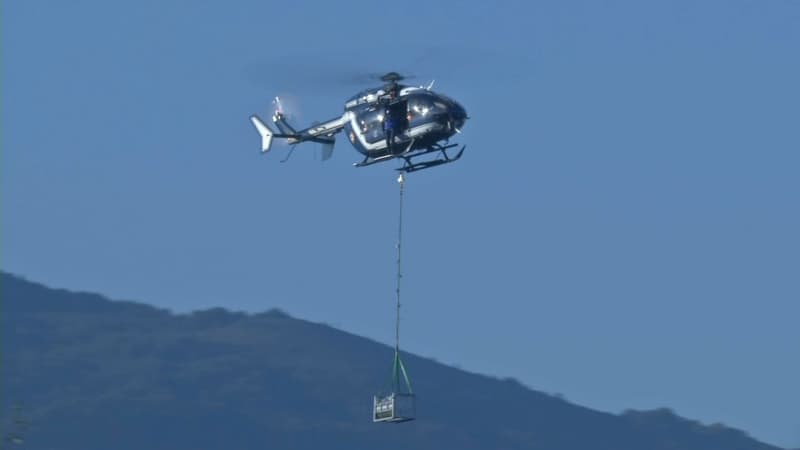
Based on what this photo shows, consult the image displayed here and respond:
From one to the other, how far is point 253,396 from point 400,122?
126 metres

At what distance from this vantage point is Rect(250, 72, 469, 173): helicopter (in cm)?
4562

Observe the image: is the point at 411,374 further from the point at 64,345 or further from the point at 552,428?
the point at 64,345

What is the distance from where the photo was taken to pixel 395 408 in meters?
43.0

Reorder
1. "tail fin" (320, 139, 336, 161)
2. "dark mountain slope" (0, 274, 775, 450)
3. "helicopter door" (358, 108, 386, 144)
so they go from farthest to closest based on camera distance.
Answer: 1. "dark mountain slope" (0, 274, 775, 450)
2. "tail fin" (320, 139, 336, 161)
3. "helicopter door" (358, 108, 386, 144)

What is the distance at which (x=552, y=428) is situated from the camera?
7136 inches

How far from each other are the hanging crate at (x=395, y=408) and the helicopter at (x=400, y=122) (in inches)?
216

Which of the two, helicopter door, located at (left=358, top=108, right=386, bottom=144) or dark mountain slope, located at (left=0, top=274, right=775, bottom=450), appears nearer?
helicopter door, located at (left=358, top=108, right=386, bottom=144)

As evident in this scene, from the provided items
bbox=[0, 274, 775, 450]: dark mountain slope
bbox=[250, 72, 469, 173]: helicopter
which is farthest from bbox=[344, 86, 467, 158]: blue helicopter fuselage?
bbox=[0, 274, 775, 450]: dark mountain slope

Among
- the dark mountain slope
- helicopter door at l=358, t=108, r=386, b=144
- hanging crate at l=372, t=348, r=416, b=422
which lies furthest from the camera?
the dark mountain slope

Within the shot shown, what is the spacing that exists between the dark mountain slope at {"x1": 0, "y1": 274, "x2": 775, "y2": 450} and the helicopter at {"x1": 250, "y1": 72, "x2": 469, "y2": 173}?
338 feet

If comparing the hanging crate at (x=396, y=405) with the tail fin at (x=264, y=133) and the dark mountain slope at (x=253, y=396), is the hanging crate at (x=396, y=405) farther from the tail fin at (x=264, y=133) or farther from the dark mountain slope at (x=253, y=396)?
the dark mountain slope at (x=253, y=396)

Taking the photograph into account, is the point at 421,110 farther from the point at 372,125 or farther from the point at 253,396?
the point at 253,396

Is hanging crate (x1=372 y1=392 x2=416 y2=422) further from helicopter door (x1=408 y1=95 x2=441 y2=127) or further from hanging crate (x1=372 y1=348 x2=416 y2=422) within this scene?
helicopter door (x1=408 y1=95 x2=441 y2=127)

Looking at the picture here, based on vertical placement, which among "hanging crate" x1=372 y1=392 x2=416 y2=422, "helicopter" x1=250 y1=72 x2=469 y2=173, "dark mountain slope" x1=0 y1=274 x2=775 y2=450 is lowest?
"hanging crate" x1=372 y1=392 x2=416 y2=422
